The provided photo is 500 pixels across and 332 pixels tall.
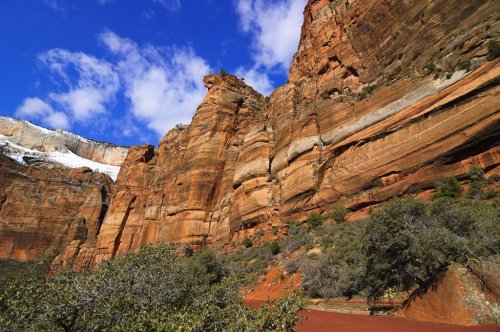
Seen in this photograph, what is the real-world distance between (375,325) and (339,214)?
653 inches

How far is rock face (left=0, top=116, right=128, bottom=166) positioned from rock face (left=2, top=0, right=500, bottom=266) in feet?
392

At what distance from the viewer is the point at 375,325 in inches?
352

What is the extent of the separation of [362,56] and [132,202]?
47.8 meters

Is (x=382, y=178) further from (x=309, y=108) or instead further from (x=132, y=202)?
(x=132, y=202)

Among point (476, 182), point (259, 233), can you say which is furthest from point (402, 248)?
point (259, 233)

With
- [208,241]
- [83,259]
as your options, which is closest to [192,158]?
[208,241]

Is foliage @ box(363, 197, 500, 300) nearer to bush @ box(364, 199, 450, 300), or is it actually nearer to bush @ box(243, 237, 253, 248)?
bush @ box(364, 199, 450, 300)

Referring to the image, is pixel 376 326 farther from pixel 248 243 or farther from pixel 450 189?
pixel 248 243

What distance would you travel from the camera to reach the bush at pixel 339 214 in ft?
82.1

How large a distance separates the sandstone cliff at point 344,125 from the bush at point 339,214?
72 cm

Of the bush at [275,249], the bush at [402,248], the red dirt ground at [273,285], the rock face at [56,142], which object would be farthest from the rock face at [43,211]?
the rock face at [56,142]

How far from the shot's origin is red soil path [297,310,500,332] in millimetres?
7732

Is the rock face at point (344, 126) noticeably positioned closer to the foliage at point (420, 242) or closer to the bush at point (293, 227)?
the bush at point (293, 227)

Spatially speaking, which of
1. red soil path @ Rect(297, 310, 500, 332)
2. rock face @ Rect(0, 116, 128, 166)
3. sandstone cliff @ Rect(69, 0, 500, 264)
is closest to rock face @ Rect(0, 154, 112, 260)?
sandstone cliff @ Rect(69, 0, 500, 264)
